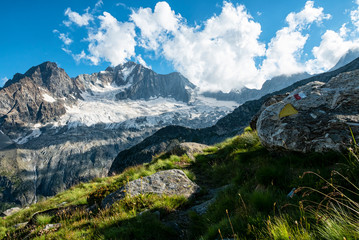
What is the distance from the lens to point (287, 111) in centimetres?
718

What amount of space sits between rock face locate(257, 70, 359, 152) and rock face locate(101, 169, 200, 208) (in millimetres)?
3731

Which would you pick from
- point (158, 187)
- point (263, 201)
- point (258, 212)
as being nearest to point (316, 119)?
point (263, 201)

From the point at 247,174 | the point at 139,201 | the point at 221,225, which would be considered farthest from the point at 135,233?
the point at 247,174

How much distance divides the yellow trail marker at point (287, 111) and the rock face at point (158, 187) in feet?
15.1

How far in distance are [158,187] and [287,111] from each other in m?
6.00

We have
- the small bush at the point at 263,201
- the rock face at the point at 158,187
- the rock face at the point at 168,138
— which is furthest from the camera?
the rock face at the point at 168,138

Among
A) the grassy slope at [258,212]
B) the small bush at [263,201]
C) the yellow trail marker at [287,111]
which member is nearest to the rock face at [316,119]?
the yellow trail marker at [287,111]

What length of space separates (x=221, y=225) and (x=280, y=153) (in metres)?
4.49

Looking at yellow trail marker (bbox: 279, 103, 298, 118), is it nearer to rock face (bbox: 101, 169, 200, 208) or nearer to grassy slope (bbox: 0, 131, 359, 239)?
grassy slope (bbox: 0, 131, 359, 239)

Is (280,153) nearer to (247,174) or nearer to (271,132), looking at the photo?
(271,132)

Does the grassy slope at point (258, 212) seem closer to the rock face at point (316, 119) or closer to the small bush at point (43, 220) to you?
the small bush at point (43, 220)

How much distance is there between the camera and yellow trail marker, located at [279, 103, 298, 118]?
7.05 metres

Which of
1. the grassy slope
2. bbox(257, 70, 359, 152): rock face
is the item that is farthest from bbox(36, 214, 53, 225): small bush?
bbox(257, 70, 359, 152): rock face

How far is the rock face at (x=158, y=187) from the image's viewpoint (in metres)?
6.44
